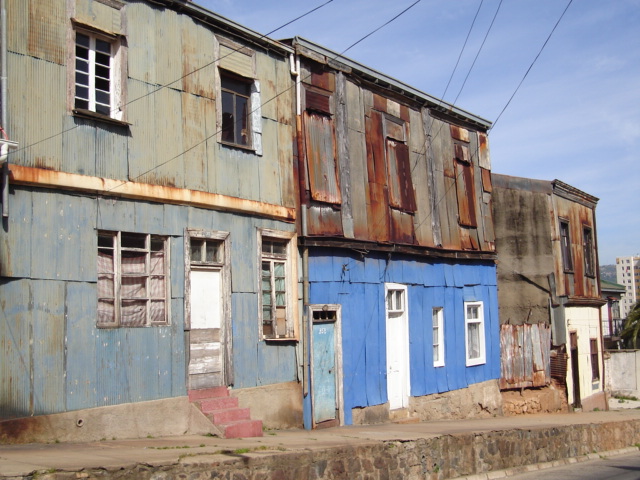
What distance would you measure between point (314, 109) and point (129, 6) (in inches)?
178

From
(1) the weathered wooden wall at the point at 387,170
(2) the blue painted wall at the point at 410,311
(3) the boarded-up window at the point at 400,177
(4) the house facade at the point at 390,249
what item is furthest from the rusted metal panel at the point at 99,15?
(3) the boarded-up window at the point at 400,177

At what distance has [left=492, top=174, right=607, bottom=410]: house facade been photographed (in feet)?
70.9

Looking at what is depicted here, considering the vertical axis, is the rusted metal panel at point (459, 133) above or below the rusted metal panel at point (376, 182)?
above

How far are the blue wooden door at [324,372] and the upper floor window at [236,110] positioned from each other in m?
3.76

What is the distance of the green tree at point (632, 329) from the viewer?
134 ft

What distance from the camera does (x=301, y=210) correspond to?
47.5ft

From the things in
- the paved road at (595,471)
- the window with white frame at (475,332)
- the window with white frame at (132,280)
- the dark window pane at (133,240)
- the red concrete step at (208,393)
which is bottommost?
the paved road at (595,471)

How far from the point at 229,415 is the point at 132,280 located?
263cm

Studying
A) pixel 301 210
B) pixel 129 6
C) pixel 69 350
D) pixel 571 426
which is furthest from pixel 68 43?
pixel 571 426

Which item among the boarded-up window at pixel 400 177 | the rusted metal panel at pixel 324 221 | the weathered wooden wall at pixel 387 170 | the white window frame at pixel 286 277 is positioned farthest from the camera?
the boarded-up window at pixel 400 177

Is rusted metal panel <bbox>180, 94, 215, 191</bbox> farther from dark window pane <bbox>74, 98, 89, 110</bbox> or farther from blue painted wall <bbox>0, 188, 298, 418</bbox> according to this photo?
dark window pane <bbox>74, 98, 89, 110</bbox>

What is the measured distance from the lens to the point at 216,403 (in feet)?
39.9

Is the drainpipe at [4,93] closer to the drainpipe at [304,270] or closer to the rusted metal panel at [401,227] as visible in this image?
the drainpipe at [304,270]

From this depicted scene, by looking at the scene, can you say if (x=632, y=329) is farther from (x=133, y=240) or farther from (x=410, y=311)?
(x=133, y=240)
